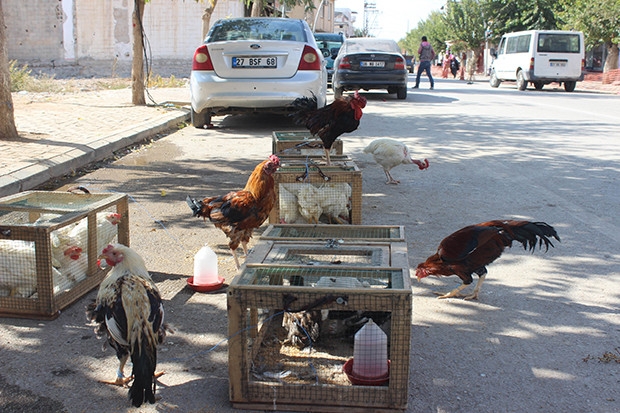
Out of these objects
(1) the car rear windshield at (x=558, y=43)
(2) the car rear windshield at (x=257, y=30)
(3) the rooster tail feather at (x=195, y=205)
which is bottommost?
(3) the rooster tail feather at (x=195, y=205)

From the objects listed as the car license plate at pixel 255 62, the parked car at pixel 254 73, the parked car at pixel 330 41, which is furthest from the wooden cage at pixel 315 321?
the parked car at pixel 330 41

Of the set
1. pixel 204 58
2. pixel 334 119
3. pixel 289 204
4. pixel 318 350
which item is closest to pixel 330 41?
pixel 204 58

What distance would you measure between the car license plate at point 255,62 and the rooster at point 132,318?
7.14 metres

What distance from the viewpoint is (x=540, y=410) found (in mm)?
2678

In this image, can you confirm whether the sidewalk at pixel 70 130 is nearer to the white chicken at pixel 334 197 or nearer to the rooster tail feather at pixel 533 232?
the white chicken at pixel 334 197

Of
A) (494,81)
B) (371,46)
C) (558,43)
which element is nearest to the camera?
(371,46)

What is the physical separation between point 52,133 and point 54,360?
23.3 ft

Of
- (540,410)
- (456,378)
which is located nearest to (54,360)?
(456,378)

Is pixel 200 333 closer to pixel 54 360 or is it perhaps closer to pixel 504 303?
pixel 54 360

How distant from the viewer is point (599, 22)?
1278 inches

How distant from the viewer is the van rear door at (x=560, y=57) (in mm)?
24078

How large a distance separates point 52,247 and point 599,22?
34779 millimetres

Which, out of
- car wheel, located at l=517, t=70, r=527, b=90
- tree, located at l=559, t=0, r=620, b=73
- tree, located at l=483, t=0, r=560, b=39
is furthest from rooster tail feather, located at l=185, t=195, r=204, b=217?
tree, located at l=483, t=0, r=560, b=39

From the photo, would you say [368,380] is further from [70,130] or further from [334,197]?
[70,130]
